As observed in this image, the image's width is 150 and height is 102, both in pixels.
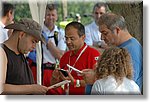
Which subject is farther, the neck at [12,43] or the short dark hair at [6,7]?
the short dark hair at [6,7]

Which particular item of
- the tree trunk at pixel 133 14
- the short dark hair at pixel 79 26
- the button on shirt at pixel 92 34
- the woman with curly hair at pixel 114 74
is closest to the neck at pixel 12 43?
the short dark hair at pixel 79 26

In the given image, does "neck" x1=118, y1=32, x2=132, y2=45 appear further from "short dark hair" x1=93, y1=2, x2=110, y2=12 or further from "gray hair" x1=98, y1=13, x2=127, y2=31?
"short dark hair" x1=93, y1=2, x2=110, y2=12

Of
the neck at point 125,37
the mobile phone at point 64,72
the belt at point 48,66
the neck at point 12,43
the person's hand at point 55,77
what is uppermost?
the neck at point 125,37

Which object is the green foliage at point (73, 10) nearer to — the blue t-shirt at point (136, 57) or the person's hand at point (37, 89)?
the blue t-shirt at point (136, 57)

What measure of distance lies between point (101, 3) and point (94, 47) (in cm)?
39

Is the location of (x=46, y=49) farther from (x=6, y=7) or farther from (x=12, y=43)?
(x=6, y=7)

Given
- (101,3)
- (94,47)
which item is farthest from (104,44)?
(101,3)

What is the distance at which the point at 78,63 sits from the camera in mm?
3445

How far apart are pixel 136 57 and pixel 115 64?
0.87ft

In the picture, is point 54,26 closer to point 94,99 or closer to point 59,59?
point 59,59

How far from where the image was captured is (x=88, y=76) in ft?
11.2

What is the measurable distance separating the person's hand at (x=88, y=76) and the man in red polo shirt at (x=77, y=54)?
26 mm

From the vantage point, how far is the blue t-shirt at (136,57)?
3430 millimetres

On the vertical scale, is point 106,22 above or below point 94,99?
above
